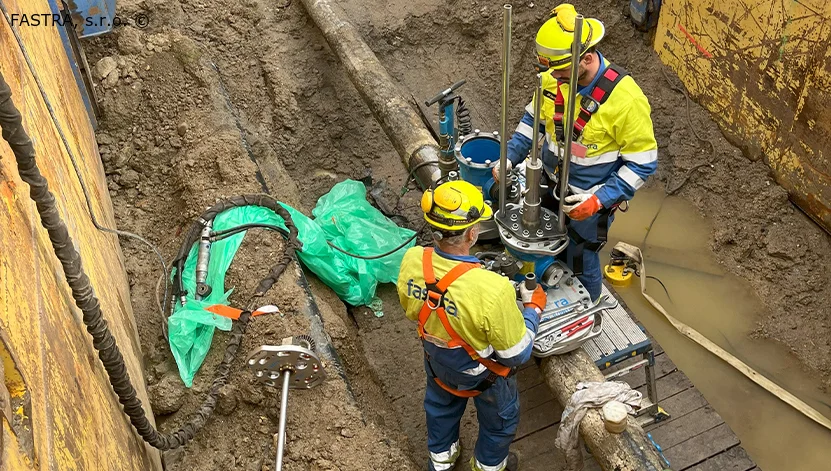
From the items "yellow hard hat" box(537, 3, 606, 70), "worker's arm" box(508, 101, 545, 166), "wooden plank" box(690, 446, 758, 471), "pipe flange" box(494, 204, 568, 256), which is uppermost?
"yellow hard hat" box(537, 3, 606, 70)

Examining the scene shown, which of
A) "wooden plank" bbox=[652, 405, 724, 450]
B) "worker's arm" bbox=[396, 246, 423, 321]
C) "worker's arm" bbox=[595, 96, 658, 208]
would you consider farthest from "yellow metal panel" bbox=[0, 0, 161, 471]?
"wooden plank" bbox=[652, 405, 724, 450]

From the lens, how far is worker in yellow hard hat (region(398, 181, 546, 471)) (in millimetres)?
3367

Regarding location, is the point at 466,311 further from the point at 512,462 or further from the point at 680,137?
the point at 680,137

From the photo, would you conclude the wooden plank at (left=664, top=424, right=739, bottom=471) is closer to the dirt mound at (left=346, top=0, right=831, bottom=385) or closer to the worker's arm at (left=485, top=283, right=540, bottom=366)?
the dirt mound at (left=346, top=0, right=831, bottom=385)

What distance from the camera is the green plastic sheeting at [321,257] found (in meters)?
4.24

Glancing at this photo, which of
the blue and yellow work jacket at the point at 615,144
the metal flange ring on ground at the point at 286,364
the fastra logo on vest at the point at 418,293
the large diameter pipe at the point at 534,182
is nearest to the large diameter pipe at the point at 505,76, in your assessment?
the large diameter pipe at the point at 534,182

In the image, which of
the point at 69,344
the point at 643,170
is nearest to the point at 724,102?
the point at 643,170

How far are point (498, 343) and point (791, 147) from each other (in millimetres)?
3984

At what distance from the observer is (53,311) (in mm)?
2479

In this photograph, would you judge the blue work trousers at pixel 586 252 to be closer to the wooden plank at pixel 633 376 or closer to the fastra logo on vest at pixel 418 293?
the wooden plank at pixel 633 376

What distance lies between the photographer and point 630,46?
7.54 meters

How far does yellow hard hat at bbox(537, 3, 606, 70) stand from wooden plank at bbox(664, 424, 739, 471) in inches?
100

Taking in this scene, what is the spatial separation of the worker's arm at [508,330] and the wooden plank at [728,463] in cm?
174

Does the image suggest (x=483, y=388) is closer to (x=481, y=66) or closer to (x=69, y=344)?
(x=69, y=344)
